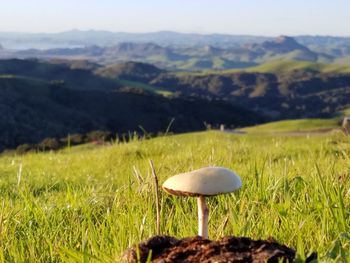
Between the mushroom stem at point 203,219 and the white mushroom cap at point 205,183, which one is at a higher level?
the white mushroom cap at point 205,183

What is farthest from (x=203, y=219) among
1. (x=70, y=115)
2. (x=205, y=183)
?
(x=70, y=115)

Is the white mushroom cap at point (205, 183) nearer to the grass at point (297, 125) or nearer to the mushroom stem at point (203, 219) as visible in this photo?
the mushroom stem at point (203, 219)

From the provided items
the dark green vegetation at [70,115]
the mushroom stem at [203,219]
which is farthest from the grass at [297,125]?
the mushroom stem at [203,219]

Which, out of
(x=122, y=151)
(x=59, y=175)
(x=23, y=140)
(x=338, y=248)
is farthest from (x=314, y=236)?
(x=23, y=140)

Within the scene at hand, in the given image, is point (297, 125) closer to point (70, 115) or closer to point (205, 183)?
point (70, 115)

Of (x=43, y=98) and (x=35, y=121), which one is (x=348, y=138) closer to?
(x=35, y=121)

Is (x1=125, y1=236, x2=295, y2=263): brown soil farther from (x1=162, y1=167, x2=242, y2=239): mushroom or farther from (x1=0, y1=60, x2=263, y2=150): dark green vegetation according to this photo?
(x1=0, y1=60, x2=263, y2=150): dark green vegetation
